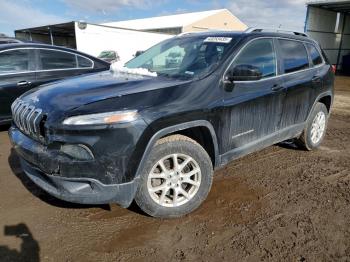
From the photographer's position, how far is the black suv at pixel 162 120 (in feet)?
9.31

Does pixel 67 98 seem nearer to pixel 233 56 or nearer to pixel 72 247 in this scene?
pixel 72 247

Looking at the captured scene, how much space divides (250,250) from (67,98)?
81.8 inches

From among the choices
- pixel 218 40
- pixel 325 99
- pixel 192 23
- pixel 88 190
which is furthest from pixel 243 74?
pixel 192 23

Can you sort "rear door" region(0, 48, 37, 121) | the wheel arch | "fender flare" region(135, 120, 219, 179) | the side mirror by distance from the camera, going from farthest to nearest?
1. "rear door" region(0, 48, 37, 121)
2. the wheel arch
3. the side mirror
4. "fender flare" region(135, 120, 219, 179)

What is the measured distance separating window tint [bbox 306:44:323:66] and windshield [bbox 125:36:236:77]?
1862 millimetres

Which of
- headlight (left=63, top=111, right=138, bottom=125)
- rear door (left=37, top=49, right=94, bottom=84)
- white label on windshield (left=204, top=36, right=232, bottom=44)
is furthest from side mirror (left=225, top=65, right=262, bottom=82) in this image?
rear door (left=37, top=49, right=94, bottom=84)

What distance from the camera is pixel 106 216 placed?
3465 millimetres

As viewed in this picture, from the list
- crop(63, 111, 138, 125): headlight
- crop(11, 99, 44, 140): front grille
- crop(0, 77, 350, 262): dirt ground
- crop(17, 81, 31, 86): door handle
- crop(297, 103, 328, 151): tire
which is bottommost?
crop(0, 77, 350, 262): dirt ground

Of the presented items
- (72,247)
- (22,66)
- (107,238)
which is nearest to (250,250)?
(107,238)

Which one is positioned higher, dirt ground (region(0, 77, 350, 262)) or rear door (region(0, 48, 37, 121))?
rear door (region(0, 48, 37, 121))

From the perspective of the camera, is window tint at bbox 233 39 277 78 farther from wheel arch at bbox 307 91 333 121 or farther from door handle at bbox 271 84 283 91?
wheel arch at bbox 307 91 333 121

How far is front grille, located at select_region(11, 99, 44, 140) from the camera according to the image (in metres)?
3.01

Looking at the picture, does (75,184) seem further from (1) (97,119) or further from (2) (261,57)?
(2) (261,57)

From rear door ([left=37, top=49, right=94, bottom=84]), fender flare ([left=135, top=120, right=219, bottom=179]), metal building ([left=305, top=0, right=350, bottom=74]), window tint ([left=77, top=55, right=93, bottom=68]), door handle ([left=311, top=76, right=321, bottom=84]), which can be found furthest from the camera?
metal building ([left=305, top=0, right=350, bottom=74])
